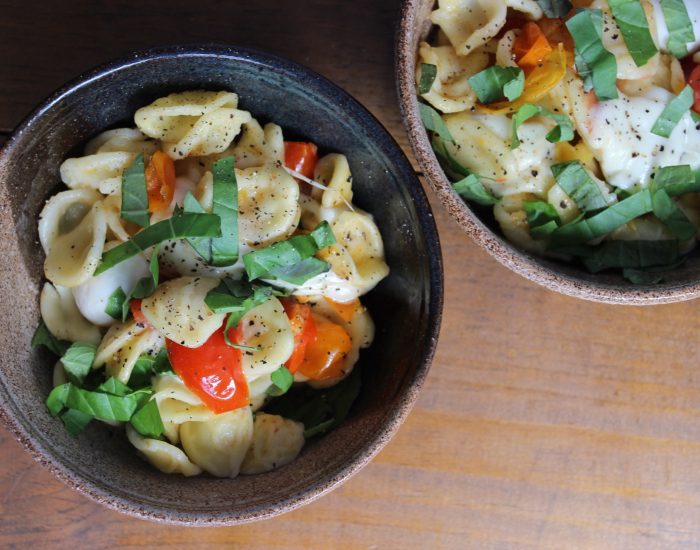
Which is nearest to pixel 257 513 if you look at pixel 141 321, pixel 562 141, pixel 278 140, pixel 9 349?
pixel 141 321

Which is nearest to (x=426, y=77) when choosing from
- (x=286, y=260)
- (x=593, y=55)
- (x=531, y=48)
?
(x=531, y=48)

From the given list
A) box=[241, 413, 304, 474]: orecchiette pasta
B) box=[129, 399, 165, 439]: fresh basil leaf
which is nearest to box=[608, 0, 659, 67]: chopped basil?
box=[241, 413, 304, 474]: orecchiette pasta

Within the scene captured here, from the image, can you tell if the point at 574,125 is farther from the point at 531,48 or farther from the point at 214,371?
the point at 214,371

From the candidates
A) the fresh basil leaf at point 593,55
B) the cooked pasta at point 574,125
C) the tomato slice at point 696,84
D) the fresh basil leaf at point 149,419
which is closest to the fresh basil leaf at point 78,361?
the fresh basil leaf at point 149,419

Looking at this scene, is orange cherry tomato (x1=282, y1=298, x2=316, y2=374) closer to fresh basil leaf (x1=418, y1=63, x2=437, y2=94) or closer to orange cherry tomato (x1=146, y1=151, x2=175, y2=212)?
orange cherry tomato (x1=146, y1=151, x2=175, y2=212)

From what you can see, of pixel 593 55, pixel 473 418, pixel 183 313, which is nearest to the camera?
pixel 183 313

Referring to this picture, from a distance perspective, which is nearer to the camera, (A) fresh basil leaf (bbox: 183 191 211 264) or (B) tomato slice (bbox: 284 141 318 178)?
(A) fresh basil leaf (bbox: 183 191 211 264)

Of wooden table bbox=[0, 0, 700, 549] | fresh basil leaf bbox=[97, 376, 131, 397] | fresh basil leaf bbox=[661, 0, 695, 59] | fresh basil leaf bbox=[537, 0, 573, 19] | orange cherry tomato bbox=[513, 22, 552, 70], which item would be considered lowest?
wooden table bbox=[0, 0, 700, 549]
